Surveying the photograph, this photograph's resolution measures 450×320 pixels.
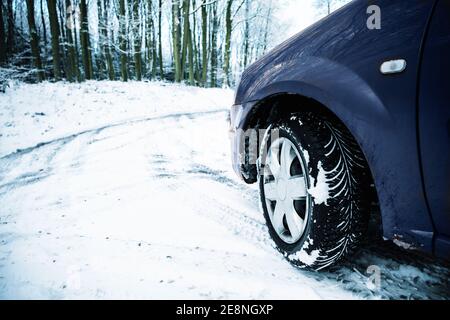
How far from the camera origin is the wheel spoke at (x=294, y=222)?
1.56 m

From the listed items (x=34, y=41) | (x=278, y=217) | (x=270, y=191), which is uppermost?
(x=34, y=41)

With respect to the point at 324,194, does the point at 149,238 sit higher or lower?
lower

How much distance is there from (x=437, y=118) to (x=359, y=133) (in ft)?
0.94

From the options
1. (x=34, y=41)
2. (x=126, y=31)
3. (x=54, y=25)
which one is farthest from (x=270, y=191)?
(x=126, y=31)

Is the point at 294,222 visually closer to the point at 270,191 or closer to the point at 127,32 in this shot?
the point at 270,191

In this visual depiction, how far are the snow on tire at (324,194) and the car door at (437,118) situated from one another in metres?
0.39

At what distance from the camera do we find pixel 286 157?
170 centimetres

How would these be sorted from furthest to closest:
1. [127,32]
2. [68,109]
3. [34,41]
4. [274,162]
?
[127,32] < [34,41] < [68,109] < [274,162]

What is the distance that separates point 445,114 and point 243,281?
1.13 metres

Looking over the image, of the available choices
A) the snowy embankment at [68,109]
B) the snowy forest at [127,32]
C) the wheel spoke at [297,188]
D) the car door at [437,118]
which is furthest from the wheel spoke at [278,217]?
the snowy forest at [127,32]

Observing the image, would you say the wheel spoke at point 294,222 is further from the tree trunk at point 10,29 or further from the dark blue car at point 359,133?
the tree trunk at point 10,29

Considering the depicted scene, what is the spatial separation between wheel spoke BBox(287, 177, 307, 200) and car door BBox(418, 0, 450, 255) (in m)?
0.59

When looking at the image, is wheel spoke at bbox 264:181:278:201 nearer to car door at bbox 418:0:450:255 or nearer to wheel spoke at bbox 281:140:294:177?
wheel spoke at bbox 281:140:294:177
